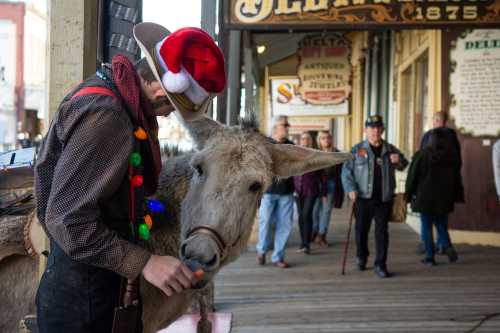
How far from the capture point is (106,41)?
3.23 m

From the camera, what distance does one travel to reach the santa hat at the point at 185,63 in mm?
1885

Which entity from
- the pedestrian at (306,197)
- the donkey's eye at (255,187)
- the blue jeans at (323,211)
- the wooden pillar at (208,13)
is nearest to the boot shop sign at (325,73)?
the blue jeans at (323,211)

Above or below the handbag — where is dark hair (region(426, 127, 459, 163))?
above

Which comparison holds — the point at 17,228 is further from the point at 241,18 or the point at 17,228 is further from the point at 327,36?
the point at 327,36

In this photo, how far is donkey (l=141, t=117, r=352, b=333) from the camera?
2.03 meters

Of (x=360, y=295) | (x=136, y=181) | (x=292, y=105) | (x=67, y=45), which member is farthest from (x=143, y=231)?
(x=292, y=105)

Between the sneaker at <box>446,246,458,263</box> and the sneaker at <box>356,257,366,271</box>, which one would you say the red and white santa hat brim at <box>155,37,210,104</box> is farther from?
the sneaker at <box>446,246,458,263</box>

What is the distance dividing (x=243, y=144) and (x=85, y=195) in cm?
86

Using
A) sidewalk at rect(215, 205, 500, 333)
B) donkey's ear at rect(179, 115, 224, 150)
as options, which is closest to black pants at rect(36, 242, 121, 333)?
donkey's ear at rect(179, 115, 224, 150)

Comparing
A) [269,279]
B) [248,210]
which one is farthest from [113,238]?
[269,279]

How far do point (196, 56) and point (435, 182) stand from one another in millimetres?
6379

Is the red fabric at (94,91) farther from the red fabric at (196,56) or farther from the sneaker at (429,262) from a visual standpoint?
the sneaker at (429,262)

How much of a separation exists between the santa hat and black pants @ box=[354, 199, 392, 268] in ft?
17.7

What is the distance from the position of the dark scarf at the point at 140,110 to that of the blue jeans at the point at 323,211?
24.3ft
